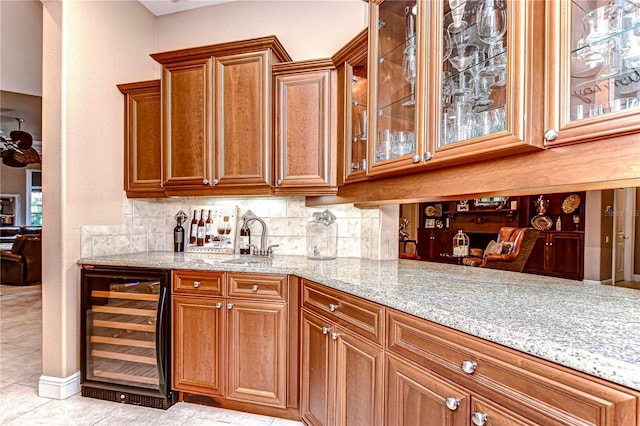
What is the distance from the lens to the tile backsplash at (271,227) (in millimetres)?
2451

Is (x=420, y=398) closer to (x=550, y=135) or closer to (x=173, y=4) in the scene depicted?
(x=550, y=135)

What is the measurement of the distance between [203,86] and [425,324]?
7.39 feet

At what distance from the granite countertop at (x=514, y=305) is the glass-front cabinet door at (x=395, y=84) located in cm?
59

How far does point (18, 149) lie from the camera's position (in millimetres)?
4980

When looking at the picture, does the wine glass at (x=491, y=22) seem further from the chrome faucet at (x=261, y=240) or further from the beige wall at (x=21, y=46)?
the beige wall at (x=21, y=46)

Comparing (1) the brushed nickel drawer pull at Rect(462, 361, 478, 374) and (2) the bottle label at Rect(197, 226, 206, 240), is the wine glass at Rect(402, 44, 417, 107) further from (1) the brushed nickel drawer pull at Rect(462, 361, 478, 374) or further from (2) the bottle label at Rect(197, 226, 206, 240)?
(2) the bottle label at Rect(197, 226, 206, 240)

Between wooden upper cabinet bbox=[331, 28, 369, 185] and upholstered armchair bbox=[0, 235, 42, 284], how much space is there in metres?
6.92

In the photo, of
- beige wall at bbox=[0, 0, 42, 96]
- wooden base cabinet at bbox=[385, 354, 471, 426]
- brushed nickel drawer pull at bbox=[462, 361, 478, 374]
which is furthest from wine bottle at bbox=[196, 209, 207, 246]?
brushed nickel drawer pull at bbox=[462, 361, 478, 374]

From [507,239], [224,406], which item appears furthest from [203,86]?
[507,239]

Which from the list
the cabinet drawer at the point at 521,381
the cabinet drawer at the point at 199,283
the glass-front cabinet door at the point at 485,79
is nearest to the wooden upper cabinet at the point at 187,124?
the cabinet drawer at the point at 199,283

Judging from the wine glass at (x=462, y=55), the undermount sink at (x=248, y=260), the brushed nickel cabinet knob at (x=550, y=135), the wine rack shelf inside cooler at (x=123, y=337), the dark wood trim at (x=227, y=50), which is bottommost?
the wine rack shelf inside cooler at (x=123, y=337)

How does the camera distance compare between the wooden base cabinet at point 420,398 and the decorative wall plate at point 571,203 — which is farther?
the decorative wall plate at point 571,203

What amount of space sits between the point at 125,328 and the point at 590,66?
2.75m

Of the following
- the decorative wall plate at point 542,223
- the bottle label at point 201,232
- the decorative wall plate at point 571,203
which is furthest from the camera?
the decorative wall plate at point 542,223
